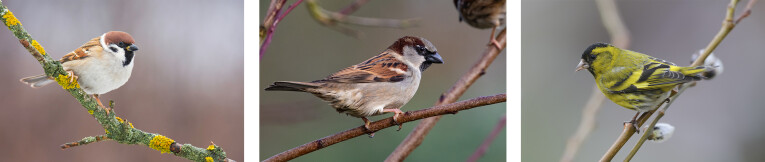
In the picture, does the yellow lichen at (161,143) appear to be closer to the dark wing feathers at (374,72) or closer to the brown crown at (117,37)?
the brown crown at (117,37)

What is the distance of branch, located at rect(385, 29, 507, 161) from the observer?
2379 millimetres

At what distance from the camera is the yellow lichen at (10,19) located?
2.09 meters

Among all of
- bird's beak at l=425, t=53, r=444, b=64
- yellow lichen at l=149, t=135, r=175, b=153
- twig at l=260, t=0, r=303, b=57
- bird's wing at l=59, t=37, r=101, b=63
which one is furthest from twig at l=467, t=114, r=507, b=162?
bird's wing at l=59, t=37, r=101, b=63

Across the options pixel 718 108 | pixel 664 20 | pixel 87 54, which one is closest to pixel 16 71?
pixel 87 54

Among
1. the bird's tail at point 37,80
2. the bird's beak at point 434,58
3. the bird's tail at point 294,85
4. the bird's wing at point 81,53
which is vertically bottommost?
the bird's tail at point 294,85

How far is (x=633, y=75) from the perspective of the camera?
7.69ft

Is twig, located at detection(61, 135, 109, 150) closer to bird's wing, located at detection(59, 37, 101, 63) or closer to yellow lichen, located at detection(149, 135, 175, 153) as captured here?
yellow lichen, located at detection(149, 135, 175, 153)

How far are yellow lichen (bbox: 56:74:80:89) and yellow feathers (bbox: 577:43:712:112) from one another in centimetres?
183

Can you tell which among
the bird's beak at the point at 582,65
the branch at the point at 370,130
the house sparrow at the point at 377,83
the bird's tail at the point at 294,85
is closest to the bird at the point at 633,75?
the bird's beak at the point at 582,65

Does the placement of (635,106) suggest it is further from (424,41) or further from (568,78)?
(424,41)

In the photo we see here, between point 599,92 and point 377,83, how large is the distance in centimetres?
93

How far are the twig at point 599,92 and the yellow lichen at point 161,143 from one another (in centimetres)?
154

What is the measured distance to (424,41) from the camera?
240 centimetres

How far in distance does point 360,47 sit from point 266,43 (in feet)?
1.12
